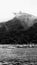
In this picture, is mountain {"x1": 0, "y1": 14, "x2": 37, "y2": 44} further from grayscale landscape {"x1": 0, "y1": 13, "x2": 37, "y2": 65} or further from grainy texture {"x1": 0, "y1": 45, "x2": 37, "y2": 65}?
grainy texture {"x1": 0, "y1": 45, "x2": 37, "y2": 65}

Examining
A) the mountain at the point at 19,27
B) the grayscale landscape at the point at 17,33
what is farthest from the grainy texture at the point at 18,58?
the mountain at the point at 19,27

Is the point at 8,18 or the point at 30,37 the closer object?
the point at 8,18

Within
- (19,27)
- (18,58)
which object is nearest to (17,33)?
(19,27)

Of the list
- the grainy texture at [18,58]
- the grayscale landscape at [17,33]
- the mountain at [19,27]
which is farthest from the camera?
the mountain at [19,27]

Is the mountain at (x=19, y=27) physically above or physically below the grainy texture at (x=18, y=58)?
above

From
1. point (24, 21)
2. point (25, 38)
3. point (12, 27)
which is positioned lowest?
→ point (25, 38)

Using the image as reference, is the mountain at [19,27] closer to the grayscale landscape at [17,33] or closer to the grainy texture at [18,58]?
the grayscale landscape at [17,33]

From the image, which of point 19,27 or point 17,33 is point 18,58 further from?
point 17,33

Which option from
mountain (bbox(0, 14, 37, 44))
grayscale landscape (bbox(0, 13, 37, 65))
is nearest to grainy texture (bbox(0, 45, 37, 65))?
grayscale landscape (bbox(0, 13, 37, 65))

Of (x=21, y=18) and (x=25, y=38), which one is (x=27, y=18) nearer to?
(x=21, y=18)

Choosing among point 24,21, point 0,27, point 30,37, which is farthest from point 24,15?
point 30,37

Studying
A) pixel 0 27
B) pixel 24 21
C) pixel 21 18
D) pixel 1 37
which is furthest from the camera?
pixel 1 37
